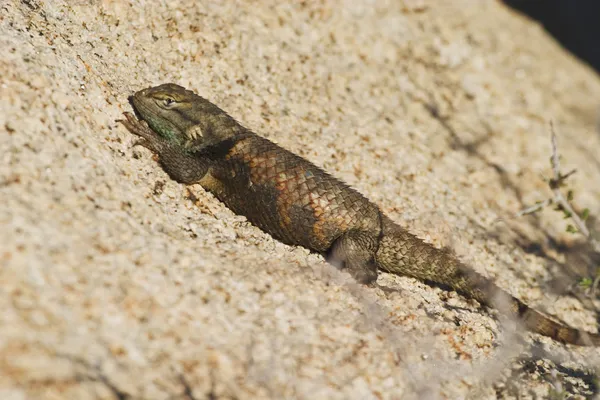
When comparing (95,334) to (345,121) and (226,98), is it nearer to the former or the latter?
(226,98)

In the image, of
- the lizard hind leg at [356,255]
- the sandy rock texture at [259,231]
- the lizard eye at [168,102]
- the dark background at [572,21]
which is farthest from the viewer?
the dark background at [572,21]

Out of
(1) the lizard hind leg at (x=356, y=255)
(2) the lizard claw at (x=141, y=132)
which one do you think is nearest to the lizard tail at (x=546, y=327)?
(1) the lizard hind leg at (x=356, y=255)

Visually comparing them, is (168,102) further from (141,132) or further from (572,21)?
(572,21)

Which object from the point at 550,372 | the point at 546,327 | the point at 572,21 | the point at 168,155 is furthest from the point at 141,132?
the point at 572,21

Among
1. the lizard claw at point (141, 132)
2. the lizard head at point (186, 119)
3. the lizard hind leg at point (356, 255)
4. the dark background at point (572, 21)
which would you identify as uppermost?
the dark background at point (572, 21)

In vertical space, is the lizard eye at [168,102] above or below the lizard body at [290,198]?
above

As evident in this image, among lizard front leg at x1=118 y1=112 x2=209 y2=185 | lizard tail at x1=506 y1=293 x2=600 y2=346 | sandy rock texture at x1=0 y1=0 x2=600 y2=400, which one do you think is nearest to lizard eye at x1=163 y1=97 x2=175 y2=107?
lizard front leg at x1=118 y1=112 x2=209 y2=185

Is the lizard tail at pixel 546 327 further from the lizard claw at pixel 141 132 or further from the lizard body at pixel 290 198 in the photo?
the lizard claw at pixel 141 132

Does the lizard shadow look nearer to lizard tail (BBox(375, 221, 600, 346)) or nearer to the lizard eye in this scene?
lizard tail (BBox(375, 221, 600, 346))
